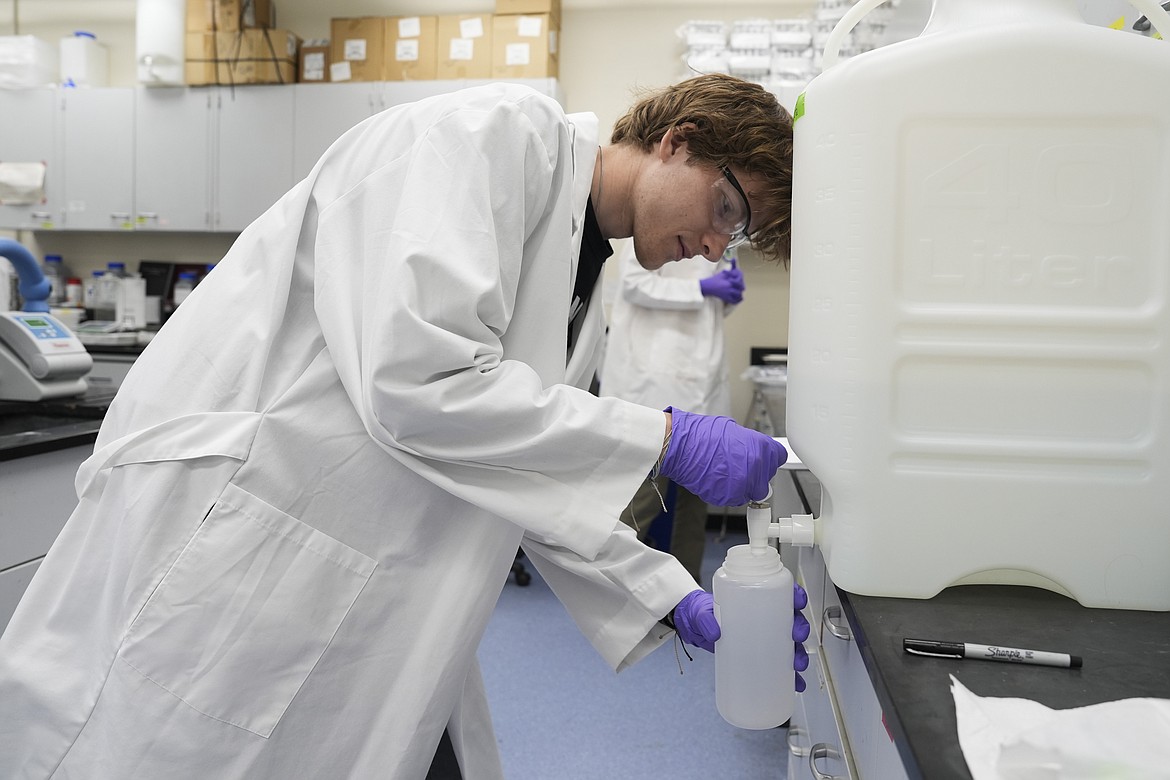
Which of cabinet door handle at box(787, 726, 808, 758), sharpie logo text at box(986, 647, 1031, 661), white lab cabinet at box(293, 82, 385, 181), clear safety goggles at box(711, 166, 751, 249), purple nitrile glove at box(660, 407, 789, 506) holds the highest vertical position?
white lab cabinet at box(293, 82, 385, 181)

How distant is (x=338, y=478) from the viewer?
85 centimetres

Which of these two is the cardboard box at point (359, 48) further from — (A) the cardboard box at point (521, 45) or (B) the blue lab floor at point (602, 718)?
(B) the blue lab floor at point (602, 718)

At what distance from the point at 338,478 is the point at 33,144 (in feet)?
13.4

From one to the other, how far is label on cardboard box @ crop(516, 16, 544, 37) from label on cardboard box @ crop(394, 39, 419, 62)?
0.48 metres

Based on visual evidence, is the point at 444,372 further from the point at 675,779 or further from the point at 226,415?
the point at 675,779

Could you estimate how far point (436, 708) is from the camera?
0.87 m

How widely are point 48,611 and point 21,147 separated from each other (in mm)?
3954

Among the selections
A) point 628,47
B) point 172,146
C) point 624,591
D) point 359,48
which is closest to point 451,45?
point 359,48

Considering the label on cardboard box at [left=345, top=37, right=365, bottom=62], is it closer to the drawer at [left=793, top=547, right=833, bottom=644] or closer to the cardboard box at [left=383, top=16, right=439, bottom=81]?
the cardboard box at [left=383, top=16, right=439, bottom=81]

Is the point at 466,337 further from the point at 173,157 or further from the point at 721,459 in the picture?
the point at 173,157

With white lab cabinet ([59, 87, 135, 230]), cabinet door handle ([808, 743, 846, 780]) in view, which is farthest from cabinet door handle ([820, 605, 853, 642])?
white lab cabinet ([59, 87, 135, 230])

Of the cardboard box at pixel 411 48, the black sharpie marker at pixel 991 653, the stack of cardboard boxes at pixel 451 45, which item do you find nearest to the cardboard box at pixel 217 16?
the stack of cardboard boxes at pixel 451 45

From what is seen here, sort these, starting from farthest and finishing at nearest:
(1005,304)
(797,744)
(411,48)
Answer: (411,48)
(797,744)
(1005,304)

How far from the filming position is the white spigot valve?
0.79 metres
